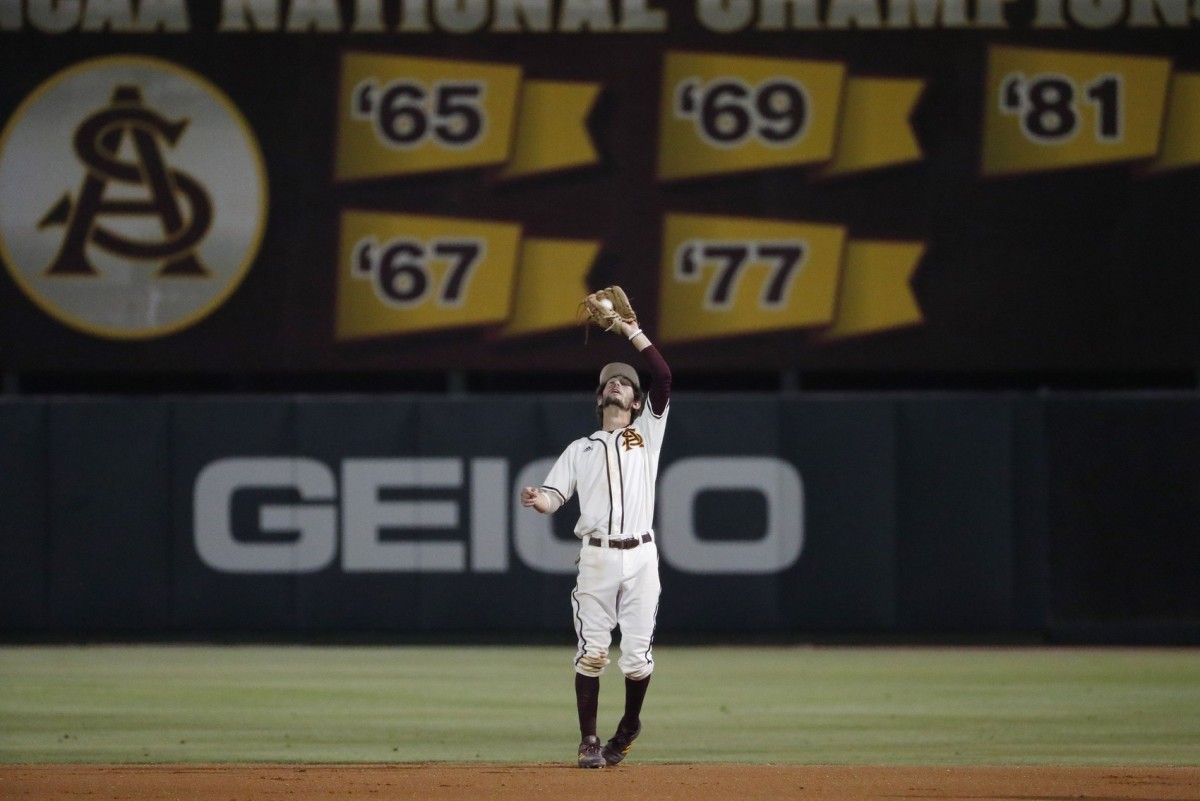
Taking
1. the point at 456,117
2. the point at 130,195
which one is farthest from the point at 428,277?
the point at 130,195

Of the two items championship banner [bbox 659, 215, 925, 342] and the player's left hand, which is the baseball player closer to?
the player's left hand

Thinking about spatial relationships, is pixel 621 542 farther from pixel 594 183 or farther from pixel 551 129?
pixel 551 129

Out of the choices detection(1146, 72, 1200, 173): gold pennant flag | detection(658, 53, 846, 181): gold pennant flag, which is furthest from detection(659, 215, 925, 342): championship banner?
detection(1146, 72, 1200, 173): gold pennant flag

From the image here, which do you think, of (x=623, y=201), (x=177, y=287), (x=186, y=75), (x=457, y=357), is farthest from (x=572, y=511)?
(x=186, y=75)

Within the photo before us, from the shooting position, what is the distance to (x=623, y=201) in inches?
558

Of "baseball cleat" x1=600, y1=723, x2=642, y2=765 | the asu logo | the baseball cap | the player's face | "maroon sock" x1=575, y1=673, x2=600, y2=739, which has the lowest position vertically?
"baseball cleat" x1=600, y1=723, x2=642, y2=765

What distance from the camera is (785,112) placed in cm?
1408

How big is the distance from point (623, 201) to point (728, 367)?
1522mm

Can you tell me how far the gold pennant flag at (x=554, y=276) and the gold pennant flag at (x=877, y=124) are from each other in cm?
212

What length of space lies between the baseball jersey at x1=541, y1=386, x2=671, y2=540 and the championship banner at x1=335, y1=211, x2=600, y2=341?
6.43 meters

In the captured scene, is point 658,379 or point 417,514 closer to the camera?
point 658,379

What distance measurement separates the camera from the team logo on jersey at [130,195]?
14.2 meters

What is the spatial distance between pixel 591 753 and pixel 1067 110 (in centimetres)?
814

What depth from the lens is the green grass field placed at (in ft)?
28.7
